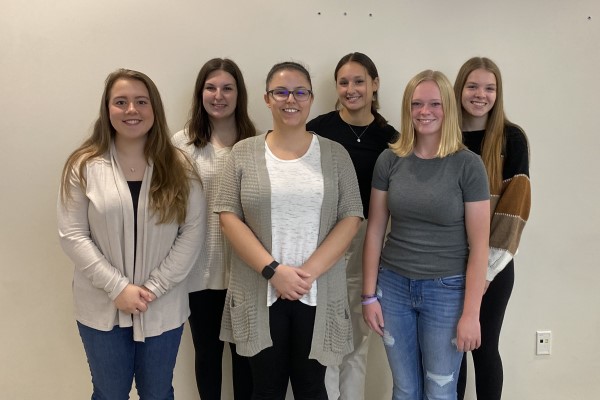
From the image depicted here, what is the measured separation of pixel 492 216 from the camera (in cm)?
169

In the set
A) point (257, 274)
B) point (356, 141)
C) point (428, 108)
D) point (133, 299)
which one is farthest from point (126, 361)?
point (428, 108)

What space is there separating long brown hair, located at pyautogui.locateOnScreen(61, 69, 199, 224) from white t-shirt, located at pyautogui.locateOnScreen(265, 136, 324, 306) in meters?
0.34

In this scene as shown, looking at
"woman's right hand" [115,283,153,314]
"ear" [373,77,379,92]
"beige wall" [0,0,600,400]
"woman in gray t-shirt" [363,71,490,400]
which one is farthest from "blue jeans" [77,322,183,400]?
"ear" [373,77,379,92]

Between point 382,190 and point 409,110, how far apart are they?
11.9 inches

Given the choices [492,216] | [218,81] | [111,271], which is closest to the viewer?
[111,271]

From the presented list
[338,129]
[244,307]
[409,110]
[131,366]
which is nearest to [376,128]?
[338,129]

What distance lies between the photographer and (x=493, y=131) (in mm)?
1695

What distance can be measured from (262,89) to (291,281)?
1.12 m

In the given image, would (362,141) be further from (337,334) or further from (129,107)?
(129,107)

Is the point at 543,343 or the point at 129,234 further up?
the point at 129,234

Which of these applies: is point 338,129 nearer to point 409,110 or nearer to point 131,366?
point 409,110

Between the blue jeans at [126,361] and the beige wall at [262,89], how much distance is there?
67 centimetres

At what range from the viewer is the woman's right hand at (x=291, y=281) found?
4.53ft

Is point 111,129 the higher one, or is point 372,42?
point 372,42
